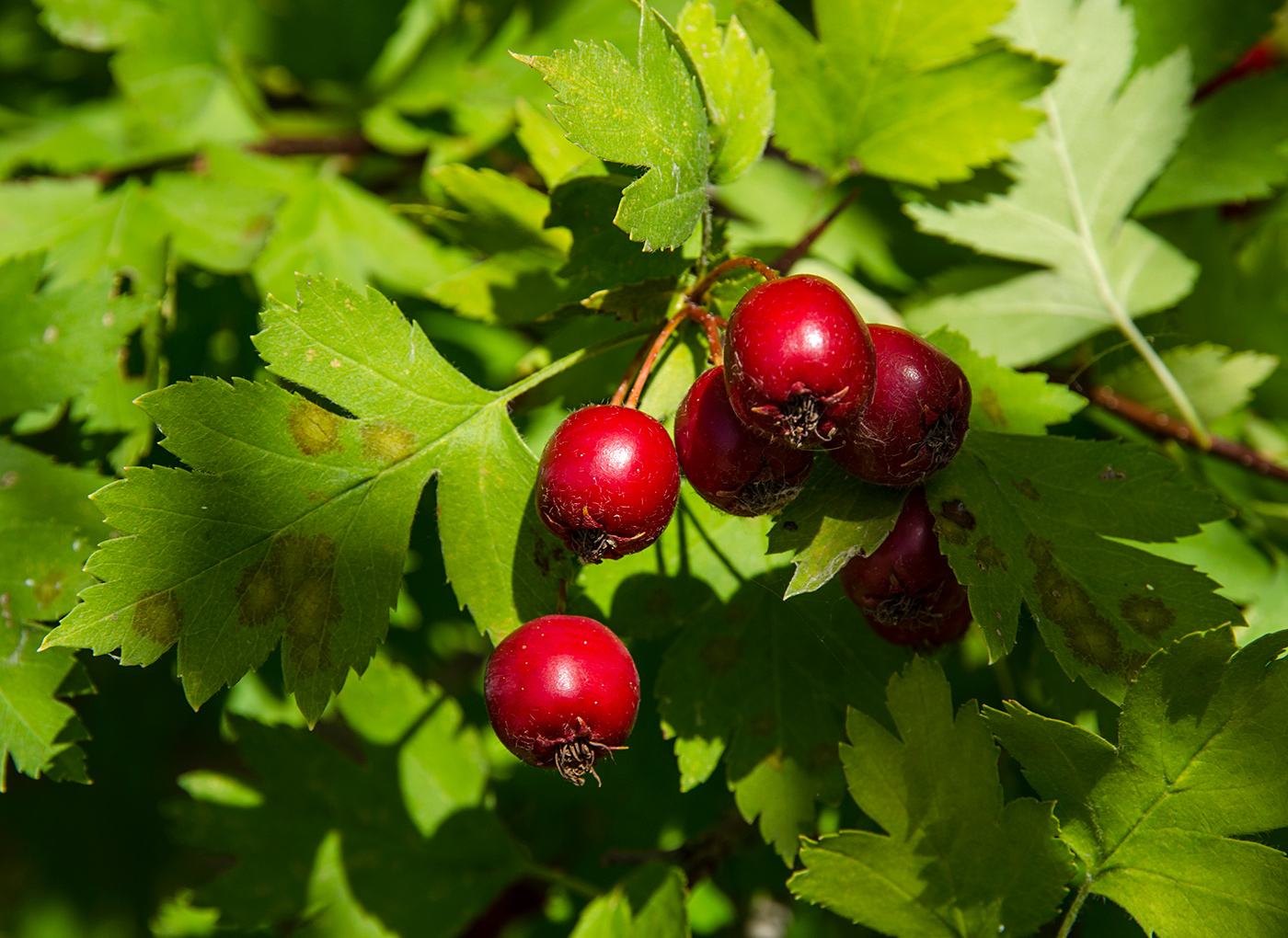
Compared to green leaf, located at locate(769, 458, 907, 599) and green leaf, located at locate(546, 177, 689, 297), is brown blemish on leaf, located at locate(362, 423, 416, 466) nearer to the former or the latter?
green leaf, located at locate(546, 177, 689, 297)

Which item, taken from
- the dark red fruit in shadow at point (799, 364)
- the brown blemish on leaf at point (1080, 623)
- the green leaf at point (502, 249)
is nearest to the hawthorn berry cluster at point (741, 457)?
the dark red fruit in shadow at point (799, 364)

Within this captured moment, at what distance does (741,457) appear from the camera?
1049 mm

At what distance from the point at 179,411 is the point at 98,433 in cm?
71

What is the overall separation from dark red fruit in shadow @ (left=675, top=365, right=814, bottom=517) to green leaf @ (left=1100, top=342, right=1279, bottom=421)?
1.11 meters

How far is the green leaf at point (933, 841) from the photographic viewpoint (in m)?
1.18

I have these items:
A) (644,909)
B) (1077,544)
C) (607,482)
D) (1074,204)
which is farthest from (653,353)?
(1074,204)

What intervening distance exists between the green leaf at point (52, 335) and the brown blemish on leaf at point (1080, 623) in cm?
156

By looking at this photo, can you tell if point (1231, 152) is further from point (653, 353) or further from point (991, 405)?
point (653, 353)

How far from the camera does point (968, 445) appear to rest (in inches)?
48.3

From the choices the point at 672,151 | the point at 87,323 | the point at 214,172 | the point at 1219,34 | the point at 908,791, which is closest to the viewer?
the point at 672,151

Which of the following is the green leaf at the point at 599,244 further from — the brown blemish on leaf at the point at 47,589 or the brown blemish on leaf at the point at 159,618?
the brown blemish on leaf at the point at 47,589

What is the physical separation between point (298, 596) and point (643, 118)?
29.1 inches

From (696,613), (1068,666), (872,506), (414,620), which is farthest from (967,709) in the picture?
(414,620)

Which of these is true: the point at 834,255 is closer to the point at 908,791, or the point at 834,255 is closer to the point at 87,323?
the point at 908,791
